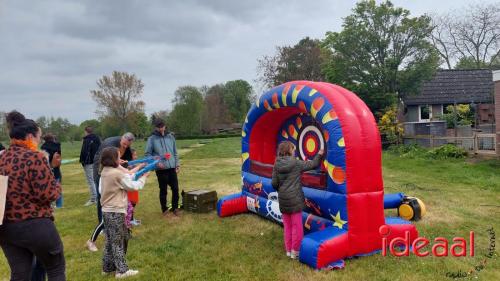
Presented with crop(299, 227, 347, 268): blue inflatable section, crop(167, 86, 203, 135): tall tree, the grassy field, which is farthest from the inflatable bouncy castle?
crop(167, 86, 203, 135): tall tree

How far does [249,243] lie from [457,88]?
25728 millimetres

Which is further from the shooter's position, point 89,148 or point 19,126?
point 89,148

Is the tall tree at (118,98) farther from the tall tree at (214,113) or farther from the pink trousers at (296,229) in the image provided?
the pink trousers at (296,229)

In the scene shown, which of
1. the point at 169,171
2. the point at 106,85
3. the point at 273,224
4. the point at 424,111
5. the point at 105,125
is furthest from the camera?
the point at 105,125

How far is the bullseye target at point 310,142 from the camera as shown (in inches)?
249

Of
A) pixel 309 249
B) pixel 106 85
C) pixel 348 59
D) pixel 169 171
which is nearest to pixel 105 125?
pixel 106 85

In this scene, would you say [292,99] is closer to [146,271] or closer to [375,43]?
[146,271]

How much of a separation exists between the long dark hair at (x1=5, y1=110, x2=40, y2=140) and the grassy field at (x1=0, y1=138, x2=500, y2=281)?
219 centimetres

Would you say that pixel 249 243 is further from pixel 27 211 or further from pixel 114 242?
pixel 27 211

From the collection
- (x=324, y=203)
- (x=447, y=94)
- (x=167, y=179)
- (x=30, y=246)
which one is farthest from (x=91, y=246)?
(x=447, y=94)

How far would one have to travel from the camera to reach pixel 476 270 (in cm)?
461

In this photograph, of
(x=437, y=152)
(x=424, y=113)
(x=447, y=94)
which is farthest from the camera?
(x=424, y=113)

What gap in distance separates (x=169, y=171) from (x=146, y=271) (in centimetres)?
278

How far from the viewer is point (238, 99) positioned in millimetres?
76188
